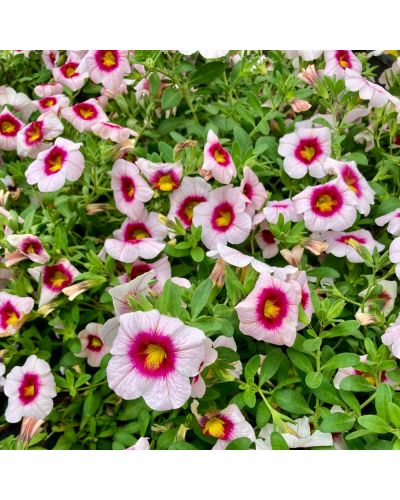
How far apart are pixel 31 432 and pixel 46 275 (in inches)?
16.6

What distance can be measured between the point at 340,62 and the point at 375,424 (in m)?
1.18

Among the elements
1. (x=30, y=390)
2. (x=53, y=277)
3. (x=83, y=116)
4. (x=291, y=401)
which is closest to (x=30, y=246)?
(x=53, y=277)

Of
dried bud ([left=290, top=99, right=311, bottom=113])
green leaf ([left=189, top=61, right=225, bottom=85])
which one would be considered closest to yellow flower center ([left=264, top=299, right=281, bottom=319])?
dried bud ([left=290, top=99, right=311, bottom=113])

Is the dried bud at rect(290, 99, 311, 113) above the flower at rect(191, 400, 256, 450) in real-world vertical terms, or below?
above

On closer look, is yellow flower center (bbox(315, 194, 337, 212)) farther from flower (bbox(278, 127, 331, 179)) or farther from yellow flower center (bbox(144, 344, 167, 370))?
yellow flower center (bbox(144, 344, 167, 370))

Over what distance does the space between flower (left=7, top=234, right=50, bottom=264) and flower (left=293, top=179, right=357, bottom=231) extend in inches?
28.4

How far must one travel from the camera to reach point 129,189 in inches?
65.9

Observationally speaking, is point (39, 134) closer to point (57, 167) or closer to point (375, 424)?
point (57, 167)

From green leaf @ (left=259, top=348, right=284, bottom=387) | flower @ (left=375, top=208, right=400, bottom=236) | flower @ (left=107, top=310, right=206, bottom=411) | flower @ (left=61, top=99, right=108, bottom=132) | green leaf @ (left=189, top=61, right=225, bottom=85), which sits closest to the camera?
flower @ (left=107, top=310, right=206, bottom=411)

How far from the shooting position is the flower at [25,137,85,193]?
1606 mm

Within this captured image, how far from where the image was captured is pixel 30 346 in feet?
5.13

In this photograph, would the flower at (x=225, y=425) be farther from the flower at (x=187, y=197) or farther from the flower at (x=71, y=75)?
the flower at (x=71, y=75)

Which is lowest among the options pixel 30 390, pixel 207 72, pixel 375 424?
pixel 30 390

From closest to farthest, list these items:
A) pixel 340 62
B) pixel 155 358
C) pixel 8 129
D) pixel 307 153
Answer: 1. pixel 155 358
2. pixel 307 153
3. pixel 340 62
4. pixel 8 129
